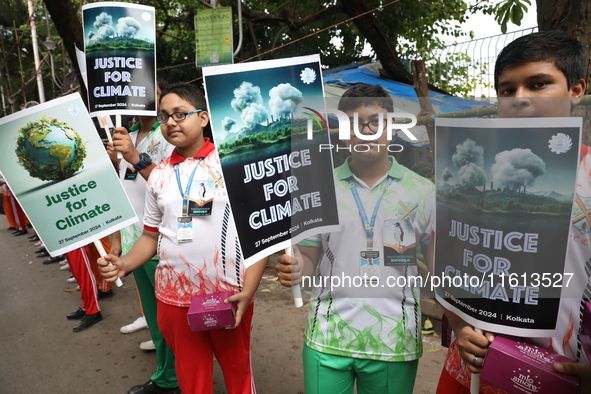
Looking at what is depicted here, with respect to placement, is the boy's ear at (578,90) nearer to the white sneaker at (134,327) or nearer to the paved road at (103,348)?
the paved road at (103,348)

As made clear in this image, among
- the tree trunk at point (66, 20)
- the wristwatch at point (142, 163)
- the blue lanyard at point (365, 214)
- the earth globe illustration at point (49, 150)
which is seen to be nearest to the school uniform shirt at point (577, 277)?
the blue lanyard at point (365, 214)

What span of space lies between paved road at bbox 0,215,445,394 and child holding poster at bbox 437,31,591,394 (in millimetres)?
2019

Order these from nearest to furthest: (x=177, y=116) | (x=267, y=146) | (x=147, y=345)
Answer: (x=267, y=146), (x=177, y=116), (x=147, y=345)

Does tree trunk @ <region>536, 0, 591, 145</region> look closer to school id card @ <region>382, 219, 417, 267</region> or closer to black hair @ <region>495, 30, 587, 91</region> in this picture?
black hair @ <region>495, 30, 587, 91</region>

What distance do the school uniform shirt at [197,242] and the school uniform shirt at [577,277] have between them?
131 centimetres

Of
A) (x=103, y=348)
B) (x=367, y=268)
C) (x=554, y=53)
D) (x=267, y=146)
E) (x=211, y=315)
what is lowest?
(x=103, y=348)

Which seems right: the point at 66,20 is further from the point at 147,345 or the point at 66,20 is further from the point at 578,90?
the point at 578,90

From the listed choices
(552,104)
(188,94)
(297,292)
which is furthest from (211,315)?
(552,104)

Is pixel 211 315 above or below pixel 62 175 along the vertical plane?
below

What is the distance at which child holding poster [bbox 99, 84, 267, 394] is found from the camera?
203 centimetres

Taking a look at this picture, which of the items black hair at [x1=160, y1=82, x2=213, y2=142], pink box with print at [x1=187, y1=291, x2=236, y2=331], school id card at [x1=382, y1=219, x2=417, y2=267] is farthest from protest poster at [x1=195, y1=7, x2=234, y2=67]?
school id card at [x1=382, y1=219, x2=417, y2=267]

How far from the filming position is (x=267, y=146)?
139 centimetres

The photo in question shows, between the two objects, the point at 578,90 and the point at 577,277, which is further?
the point at 578,90

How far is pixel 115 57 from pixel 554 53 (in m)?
2.32
